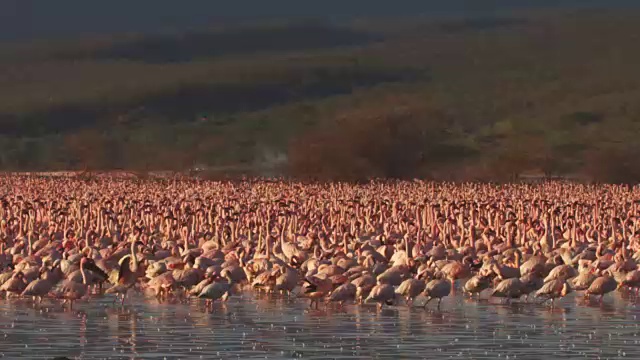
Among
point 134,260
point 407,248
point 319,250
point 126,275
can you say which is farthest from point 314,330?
point 319,250

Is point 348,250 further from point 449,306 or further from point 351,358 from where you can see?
A: point 351,358

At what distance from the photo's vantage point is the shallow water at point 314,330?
19.3m

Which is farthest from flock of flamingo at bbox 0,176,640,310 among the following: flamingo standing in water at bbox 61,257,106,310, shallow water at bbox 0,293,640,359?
shallow water at bbox 0,293,640,359

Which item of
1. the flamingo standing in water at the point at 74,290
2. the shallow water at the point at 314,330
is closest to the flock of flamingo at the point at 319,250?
the flamingo standing in water at the point at 74,290

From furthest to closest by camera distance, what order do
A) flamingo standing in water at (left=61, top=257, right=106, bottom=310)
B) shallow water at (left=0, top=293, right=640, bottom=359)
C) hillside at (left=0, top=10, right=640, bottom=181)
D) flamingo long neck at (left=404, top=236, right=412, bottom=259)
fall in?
1. hillside at (left=0, top=10, right=640, bottom=181)
2. flamingo long neck at (left=404, top=236, right=412, bottom=259)
3. flamingo standing in water at (left=61, top=257, right=106, bottom=310)
4. shallow water at (left=0, top=293, right=640, bottom=359)

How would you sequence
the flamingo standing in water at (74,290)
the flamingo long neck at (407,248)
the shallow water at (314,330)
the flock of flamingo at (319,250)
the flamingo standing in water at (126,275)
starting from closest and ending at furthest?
the shallow water at (314,330) → the flamingo standing in water at (74,290) → the flock of flamingo at (319,250) → the flamingo standing in water at (126,275) → the flamingo long neck at (407,248)

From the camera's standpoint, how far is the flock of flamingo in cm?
2464

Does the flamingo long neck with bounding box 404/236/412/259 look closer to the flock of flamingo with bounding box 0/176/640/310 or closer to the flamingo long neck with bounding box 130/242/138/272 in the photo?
the flock of flamingo with bounding box 0/176/640/310

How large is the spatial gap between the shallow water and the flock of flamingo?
363 millimetres

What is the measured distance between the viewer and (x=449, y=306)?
24.2 metres

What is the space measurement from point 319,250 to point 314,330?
968cm

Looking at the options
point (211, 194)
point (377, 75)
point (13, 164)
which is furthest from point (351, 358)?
point (377, 75)

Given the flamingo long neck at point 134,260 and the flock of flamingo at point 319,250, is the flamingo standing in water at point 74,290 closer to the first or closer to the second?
the flock of flamingo at point 319,250

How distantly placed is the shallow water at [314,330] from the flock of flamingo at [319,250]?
363mm
